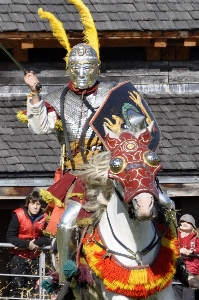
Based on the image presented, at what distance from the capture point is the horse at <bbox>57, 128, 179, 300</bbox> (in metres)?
8.42

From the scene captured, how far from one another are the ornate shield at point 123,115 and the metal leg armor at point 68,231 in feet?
2.21

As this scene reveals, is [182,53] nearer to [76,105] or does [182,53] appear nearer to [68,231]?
[76,105]

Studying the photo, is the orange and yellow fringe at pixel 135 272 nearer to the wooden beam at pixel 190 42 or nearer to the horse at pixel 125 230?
the horse at pixel 125 230

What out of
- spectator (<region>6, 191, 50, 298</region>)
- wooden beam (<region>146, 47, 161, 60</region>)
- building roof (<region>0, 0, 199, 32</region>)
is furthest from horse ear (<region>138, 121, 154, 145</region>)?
wooden beam (<region>146, 47, 161, 60</region>)

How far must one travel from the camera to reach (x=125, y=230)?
868 cm

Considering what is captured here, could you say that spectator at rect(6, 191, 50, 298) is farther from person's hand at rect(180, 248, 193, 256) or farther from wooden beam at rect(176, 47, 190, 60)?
wooden beam at rect(176, 47, 190, 60)

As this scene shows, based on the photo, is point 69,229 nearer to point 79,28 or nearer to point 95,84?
point 95,84

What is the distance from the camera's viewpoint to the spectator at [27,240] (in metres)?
12.0

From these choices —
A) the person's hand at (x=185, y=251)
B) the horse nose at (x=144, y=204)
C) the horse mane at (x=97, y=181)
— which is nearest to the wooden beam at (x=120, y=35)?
the person's hand at (x=185, y=251)

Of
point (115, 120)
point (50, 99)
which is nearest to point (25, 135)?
point (50, 99)

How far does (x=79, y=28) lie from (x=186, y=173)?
2.10m

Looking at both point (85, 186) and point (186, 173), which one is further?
point (186, 173)

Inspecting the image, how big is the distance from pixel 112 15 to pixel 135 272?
6.24 metres

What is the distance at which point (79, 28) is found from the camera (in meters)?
14.1
